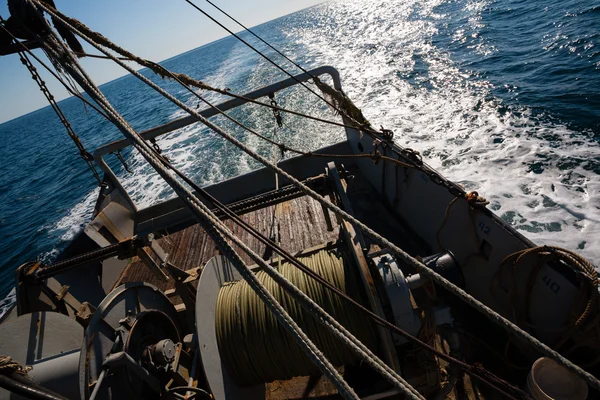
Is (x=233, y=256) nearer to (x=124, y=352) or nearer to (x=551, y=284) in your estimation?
(x=124, y=352)

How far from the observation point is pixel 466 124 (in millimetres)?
11875

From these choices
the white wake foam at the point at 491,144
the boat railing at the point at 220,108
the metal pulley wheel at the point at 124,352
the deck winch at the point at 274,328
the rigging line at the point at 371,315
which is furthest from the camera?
the white wake foam at the point at 491,144

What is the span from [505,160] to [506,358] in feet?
24.7

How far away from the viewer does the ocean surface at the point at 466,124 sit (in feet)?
27.1

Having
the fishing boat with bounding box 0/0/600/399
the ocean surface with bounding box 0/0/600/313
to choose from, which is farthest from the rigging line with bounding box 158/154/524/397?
the ocean surface with bounding box 0/0/600/313

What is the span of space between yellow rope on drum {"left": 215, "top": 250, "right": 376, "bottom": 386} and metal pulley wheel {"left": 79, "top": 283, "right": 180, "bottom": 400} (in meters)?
0.69

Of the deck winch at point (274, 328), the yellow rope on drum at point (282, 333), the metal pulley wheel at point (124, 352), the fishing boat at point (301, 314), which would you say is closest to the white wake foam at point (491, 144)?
the fishing boat at point (301, 314)

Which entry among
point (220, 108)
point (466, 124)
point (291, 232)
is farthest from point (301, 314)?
point (466, 124)

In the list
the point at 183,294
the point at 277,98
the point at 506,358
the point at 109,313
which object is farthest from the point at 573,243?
the point at 277,98

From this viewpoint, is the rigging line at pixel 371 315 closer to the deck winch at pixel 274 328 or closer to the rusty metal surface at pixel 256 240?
the deck winch at pixel 274 328

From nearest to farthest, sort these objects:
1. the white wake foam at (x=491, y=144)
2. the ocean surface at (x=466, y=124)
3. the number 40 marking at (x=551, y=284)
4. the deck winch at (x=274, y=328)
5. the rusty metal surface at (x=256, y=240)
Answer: the number 40 marking at (x=551, y=284)
the deck winch at (x=274, y=328)
the rusty metal surface at (x=256, y=240)
the white wake foam at (x=491, y=144)
the ocean surface at (x=466, y=124)

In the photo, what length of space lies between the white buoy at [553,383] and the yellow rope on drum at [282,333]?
148 cm

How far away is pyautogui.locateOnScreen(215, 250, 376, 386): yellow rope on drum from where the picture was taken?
354cm

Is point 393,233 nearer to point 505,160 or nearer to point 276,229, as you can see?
point 276,229
